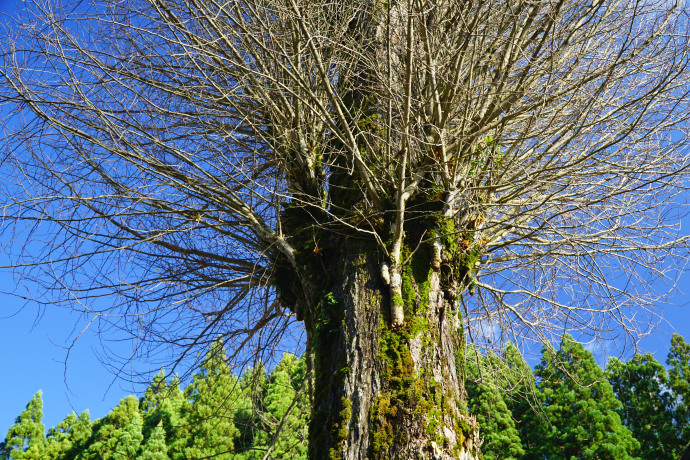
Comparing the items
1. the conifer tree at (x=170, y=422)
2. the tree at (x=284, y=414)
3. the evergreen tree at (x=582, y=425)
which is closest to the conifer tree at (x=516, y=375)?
the tree at (x=284, y=414)

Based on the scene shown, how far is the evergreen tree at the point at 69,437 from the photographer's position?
24.2 meters

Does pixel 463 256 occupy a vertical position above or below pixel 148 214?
below

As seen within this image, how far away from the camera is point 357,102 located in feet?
16.1

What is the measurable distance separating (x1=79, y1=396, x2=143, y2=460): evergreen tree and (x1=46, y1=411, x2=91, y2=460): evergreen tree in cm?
64

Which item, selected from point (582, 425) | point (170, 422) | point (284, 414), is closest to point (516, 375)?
point (284, 414)

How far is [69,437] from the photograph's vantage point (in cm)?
2550

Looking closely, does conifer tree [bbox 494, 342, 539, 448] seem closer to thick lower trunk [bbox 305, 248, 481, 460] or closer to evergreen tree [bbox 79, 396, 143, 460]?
thick lower trunk [bbox 305, 248, 481, 460]

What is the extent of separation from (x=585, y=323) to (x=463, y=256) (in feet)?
5.30

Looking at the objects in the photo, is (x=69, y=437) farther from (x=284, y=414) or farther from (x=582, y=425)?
(x=284, y=414)

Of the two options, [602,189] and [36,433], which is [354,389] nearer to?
[602,189]

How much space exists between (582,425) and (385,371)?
51.8ft

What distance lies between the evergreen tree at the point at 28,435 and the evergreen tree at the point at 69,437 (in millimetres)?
1333

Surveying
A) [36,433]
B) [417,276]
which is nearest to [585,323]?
[417,276]

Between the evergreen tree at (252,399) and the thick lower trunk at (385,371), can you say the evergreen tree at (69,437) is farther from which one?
the thick lower trunk at (385,371)
